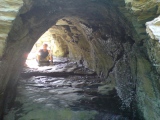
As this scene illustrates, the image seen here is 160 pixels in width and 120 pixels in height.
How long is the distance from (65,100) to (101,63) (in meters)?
2.91

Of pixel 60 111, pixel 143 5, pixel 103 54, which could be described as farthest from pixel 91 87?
pixel 143 5

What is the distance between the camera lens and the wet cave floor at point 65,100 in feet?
15.3

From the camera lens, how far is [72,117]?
4602 mm

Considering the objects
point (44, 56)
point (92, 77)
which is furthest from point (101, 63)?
point (44, 56)

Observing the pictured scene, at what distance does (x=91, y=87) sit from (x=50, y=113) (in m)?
2.59

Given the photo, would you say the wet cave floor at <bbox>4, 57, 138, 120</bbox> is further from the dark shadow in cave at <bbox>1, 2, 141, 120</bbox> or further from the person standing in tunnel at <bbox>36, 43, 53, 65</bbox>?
the person standing in tunnel at <bbox>36, 43, 53, 65</bbox>

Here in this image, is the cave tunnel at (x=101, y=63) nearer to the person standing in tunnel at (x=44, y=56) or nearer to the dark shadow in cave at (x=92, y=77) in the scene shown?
the dark shadow in cave at (x=92, y=77)

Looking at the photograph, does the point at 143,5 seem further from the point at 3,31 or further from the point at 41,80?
the point at 41,80

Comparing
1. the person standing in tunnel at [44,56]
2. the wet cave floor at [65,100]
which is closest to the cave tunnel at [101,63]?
the wet cave floor at [65,100]

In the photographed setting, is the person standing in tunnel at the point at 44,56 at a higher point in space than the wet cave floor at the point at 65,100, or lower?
higher

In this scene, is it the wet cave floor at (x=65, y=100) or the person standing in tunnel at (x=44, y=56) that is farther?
the person standing in tunnel at (x=44, y=56)

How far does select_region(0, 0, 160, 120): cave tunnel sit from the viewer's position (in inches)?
137

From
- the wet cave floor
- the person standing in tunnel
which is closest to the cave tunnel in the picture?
the wet cave floor

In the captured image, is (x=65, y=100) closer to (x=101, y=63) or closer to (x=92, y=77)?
(x=101, y=63)
